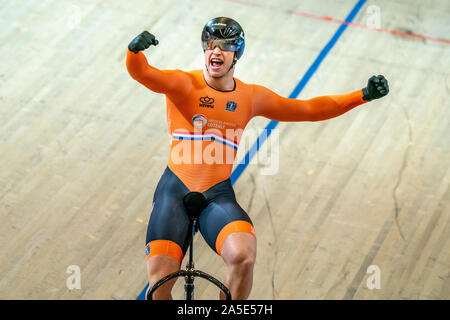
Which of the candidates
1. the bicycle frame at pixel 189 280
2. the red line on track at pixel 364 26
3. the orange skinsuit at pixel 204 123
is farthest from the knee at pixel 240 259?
the red line on track at pixel 364 26

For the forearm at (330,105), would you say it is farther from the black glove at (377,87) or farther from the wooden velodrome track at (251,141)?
the wooden velodrome track at (251,141)

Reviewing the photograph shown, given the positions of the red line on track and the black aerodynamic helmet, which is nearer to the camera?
the black aerodynamic helmet

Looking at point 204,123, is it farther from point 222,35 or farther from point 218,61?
point 222,35

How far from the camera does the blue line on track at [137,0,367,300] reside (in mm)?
5227

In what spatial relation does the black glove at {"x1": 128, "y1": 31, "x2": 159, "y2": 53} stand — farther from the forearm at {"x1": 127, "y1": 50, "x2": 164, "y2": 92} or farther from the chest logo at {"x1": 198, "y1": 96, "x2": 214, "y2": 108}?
the chest logo at {"x1": 198, "y1": 96, "x2": 214, "y2": 108}

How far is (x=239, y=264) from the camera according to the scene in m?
3.34

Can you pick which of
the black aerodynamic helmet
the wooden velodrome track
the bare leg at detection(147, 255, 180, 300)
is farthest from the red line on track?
the bare leg at detection(147, 255, 180, 300)

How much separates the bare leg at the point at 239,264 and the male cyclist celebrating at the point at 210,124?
0.01 metres

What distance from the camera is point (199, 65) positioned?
610cm

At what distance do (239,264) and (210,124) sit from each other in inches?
37.5
